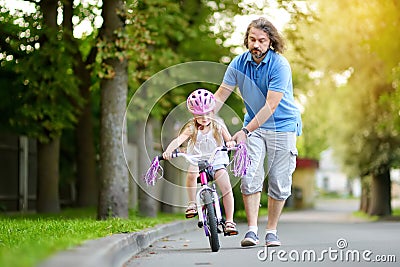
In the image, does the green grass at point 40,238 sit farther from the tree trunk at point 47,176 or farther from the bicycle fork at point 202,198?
the tree trunk at point 47,176

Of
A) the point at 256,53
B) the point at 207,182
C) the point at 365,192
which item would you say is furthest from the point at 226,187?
the point at 365,192

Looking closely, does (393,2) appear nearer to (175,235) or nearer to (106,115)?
(106,115)

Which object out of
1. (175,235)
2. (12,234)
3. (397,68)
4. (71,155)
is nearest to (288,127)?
(12,234)

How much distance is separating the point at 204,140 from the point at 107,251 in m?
2.82

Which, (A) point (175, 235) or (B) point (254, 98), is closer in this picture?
(B) point (254, 98)

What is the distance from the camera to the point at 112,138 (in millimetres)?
16922

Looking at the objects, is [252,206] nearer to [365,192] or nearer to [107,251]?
[107,251]

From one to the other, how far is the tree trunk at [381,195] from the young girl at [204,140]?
24.2 meters

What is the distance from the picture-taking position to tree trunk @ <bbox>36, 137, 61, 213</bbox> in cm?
2308

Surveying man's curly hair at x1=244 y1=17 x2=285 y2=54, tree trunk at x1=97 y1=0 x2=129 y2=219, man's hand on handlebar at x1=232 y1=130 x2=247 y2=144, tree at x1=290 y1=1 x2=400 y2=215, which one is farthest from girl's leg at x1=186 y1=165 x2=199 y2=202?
tree at x1=290 y1=1 x2=400 y2=215

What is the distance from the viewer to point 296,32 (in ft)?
81.4

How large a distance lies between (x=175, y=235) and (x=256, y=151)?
15.0 feet

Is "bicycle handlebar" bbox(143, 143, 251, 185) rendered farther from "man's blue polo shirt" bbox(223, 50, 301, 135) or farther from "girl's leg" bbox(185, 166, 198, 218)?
"man's blue polo shirt" bbox(223, 50, 301, 135)

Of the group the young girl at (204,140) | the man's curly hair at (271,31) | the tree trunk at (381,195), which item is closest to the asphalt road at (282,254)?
the young girl at (204,140)
